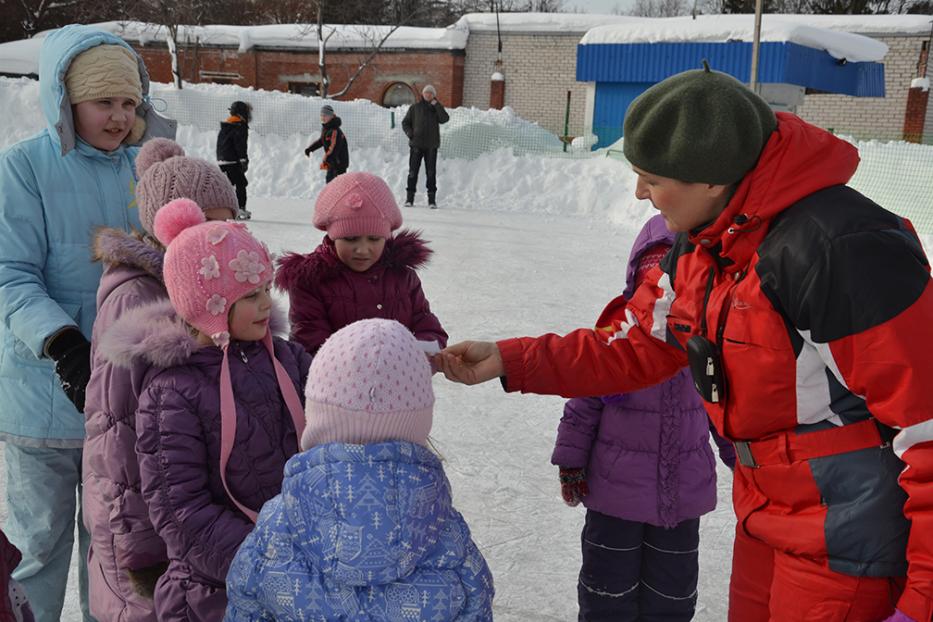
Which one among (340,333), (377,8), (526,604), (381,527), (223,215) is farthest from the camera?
(377,8)

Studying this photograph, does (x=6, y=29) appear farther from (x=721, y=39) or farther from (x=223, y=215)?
(x=223, y=215)

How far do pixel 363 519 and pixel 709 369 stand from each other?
0.71 m

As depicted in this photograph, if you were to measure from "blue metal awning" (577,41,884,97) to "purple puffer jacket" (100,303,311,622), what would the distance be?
794 inches

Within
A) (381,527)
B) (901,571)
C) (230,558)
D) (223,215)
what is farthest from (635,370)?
(223,215)

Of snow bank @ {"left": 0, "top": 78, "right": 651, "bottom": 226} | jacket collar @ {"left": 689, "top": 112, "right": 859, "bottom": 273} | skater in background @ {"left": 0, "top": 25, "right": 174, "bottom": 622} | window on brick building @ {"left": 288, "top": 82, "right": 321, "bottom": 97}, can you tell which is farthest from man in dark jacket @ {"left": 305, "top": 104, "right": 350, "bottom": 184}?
window on brick building @ {"left": 288, "top": 82, "right": 321, "bottom": 97}

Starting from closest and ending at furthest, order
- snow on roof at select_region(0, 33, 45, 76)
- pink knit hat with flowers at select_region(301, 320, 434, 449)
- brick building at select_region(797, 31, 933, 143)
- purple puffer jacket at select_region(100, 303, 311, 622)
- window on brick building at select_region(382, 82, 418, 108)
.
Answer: pink knit hat with flowers at select_region(301, 320, 434, 449), purple puffer jacket at select_region(100, 303, 311, 622), snow on roof at select_region(0, 33, 45, 76), brick building at select_region(797, 31, 933, 143), window on brick building at select_region(382, 82, 418, 108)

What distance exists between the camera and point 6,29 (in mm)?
29891

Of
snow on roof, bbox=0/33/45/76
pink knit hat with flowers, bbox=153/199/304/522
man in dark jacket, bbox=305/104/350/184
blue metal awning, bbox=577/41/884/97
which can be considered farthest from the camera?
snow on roof, bbox=0/33/45/76

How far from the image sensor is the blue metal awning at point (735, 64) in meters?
19.5

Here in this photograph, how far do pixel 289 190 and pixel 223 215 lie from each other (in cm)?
1302

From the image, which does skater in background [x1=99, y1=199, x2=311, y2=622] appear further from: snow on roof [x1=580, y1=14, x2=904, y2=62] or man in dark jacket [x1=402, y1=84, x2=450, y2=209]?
snow on roof [x1=580, y1=14, x2=904, y2=62]

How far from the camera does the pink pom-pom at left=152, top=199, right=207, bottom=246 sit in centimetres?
198

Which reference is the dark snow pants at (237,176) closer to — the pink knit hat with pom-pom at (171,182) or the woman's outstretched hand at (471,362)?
the pink knit hat with pom-pom at (171,182)

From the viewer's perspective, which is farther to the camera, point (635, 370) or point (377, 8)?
point (377, 8)
